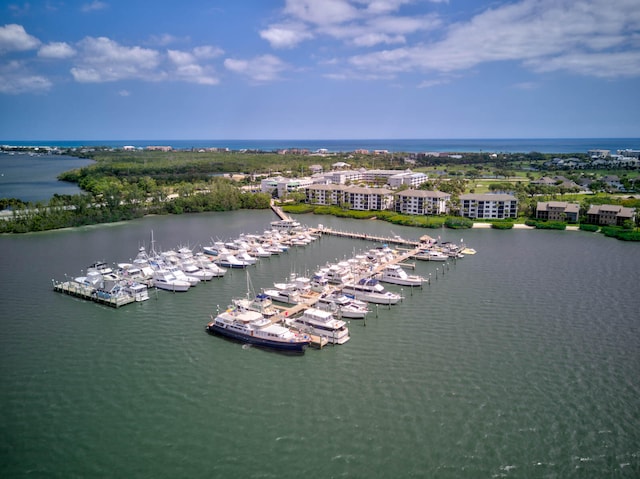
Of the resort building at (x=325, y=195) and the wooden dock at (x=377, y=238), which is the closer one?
the wooden dock at (x=377, y=238)

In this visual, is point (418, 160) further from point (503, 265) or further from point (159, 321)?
point (159, 321)

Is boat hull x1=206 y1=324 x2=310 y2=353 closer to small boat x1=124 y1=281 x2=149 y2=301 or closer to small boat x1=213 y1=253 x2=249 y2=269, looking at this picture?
small boat x1=124 y1=281 x2=149 y2=301

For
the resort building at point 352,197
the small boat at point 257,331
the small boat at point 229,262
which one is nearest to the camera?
the small boat at point 257,331

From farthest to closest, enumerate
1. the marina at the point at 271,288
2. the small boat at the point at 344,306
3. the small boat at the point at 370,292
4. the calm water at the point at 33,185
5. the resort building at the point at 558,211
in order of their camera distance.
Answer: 1. the calm water at the point at 33,185
2. the resort building at the point at 558,211
3. the small boat at the point at 370,292
4. the small boat at the point at 344,306
5. the marina at the point at 271,288

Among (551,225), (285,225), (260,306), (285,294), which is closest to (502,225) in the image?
(551,225)

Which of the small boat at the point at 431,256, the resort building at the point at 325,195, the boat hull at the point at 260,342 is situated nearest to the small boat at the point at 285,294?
the boat hull at the point at 260,342

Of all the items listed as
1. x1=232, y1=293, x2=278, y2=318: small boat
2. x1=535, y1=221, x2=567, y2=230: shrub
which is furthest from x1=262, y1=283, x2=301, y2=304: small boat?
x1=535, y1=221, x2=567, y2=230: shrub

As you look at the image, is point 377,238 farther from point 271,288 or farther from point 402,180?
point 402,180

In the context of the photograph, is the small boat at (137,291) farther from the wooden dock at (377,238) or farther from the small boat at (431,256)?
the wooden dock at (377,238)
